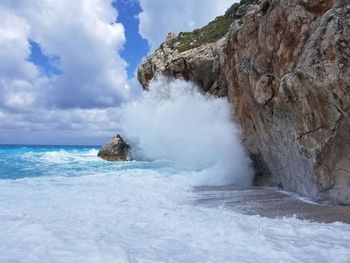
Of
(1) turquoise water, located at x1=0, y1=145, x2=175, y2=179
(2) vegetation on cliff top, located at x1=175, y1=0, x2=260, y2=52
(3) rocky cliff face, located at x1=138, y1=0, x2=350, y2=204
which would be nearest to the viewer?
(3) rocky cliff face, located at x1=138, y1=0, x2=350, y2=204

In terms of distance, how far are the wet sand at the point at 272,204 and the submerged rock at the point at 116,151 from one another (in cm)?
2216

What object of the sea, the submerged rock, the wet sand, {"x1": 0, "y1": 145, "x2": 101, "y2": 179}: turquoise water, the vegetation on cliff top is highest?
the vegetation on cliff top

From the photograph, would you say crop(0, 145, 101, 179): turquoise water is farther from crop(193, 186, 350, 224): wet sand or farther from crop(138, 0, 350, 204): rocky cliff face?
crop(193, 186, 350, 224): wet sand

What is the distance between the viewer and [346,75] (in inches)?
358

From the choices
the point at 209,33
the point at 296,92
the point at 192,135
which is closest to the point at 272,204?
the point at 296,92

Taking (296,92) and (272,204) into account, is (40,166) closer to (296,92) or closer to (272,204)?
(272,204)

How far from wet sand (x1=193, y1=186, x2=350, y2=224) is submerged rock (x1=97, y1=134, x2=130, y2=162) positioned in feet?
72.7

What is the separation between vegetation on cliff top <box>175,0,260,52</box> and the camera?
1184 inches

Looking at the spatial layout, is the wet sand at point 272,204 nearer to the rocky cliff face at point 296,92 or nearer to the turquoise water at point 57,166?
the rocky cliff face at point 296,92

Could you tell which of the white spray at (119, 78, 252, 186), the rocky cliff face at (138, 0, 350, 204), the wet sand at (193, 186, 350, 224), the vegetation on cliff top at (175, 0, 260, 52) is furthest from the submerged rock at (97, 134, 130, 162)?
the wet sand at (193, 186, 350, 224)

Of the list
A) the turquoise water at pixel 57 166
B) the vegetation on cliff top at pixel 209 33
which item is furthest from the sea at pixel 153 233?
the vegetation on cliff top at pixel 209 33

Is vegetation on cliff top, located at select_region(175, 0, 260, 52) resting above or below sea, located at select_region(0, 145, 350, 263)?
above

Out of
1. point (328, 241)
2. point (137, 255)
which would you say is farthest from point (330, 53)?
point (137, 255)

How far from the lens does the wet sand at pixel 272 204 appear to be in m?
8.85
